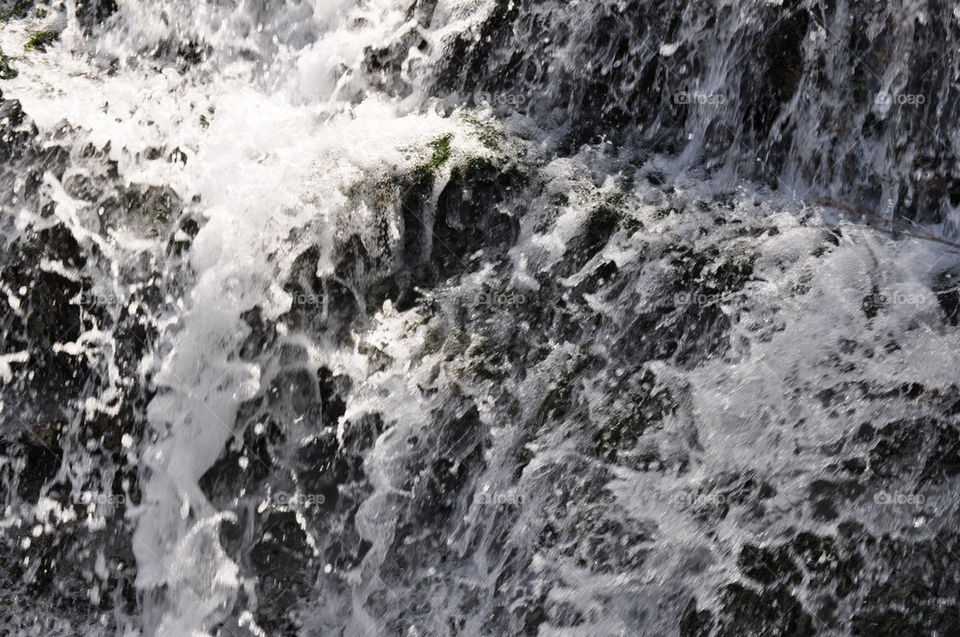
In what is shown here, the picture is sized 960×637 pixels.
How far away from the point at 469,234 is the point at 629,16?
1.33 m

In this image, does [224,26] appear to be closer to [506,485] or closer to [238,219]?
[238,219]

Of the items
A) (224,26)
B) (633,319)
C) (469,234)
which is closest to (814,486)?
(633,319)

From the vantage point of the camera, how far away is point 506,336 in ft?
13.0
